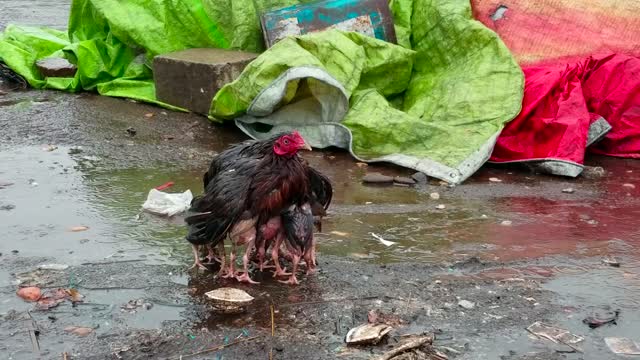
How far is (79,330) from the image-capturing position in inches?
146

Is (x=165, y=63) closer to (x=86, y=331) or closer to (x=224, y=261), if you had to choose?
(x=224, y=261)

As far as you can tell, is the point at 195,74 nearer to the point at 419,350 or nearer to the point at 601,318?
the point at 419,350

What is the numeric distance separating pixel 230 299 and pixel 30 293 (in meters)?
1.03

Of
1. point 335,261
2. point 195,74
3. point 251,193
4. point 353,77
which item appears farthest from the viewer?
point 195,74

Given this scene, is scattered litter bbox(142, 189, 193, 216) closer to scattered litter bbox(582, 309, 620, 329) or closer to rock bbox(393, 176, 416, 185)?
rock bbox(393, 176, 416, 185)

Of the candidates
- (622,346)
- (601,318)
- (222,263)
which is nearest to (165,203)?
(222,263)

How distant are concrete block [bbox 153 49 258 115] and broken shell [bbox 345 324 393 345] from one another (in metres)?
3.91

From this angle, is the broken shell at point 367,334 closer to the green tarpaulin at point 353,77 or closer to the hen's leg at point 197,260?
the hen's leg at point 197,260

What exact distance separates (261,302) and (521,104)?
352cm

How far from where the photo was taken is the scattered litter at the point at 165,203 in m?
5.16

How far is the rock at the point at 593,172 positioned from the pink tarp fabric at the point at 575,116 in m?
0.10

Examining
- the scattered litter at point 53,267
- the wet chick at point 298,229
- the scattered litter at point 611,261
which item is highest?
the wet chick at point 298,229

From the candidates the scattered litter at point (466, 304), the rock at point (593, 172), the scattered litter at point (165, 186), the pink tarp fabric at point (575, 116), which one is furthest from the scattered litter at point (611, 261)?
the scattered litter at point (165, 186)

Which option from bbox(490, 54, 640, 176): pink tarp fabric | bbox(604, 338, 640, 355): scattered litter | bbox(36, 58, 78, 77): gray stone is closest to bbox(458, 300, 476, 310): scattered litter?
bbox(604, 338, 640, 355): scattered litter
